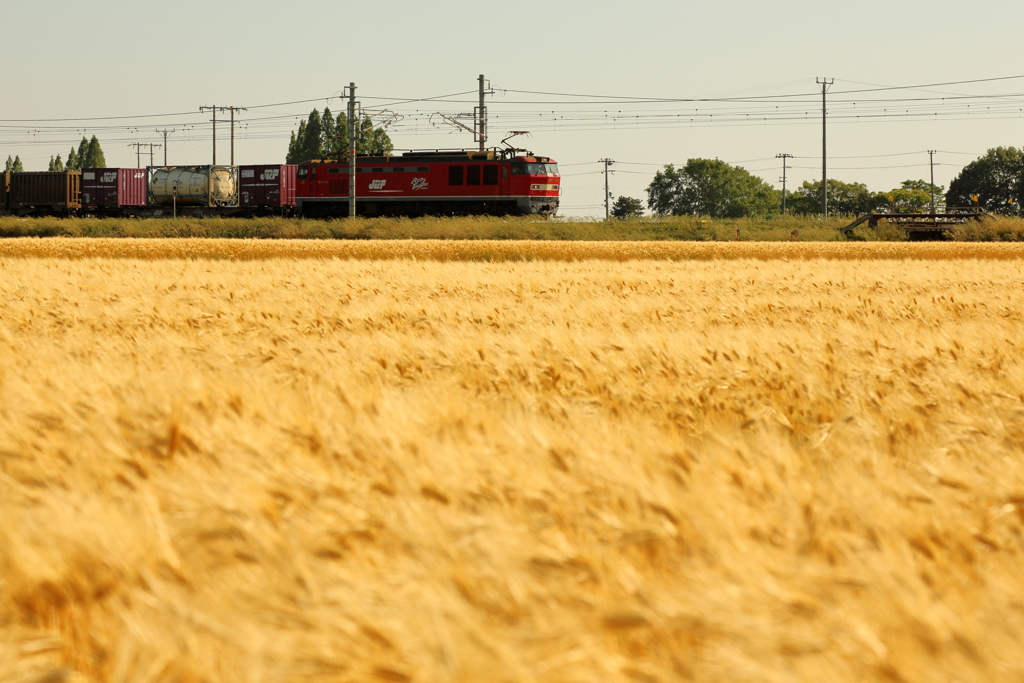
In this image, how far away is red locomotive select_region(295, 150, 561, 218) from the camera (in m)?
41.7

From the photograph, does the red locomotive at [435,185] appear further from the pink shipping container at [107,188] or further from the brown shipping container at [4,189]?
the brown shipping container at [4,189]

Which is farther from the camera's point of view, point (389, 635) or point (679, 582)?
point (679, 582)

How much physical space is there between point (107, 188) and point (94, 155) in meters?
83.9

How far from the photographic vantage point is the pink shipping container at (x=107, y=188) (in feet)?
165

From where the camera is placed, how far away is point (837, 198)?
125688 millimetres

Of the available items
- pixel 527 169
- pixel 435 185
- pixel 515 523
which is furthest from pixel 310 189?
pixel 515 523

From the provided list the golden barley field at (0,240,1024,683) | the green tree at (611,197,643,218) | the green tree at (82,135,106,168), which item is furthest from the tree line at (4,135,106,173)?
the golden barley field at (0,240,1024,683)

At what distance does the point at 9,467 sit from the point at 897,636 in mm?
2195

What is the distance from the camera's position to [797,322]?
8.13m

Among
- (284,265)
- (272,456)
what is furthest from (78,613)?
(284,265)

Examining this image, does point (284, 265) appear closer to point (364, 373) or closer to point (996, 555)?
point (364, 373)

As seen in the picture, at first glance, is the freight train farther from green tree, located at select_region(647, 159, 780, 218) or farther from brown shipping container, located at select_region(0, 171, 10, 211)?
green tree, located at select_region(647, 159, 780, 218)

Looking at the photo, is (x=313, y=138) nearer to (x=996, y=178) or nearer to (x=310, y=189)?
(x=310, y=189)

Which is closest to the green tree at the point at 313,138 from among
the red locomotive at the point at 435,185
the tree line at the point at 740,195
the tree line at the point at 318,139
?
the tree line at the point at 318,139
